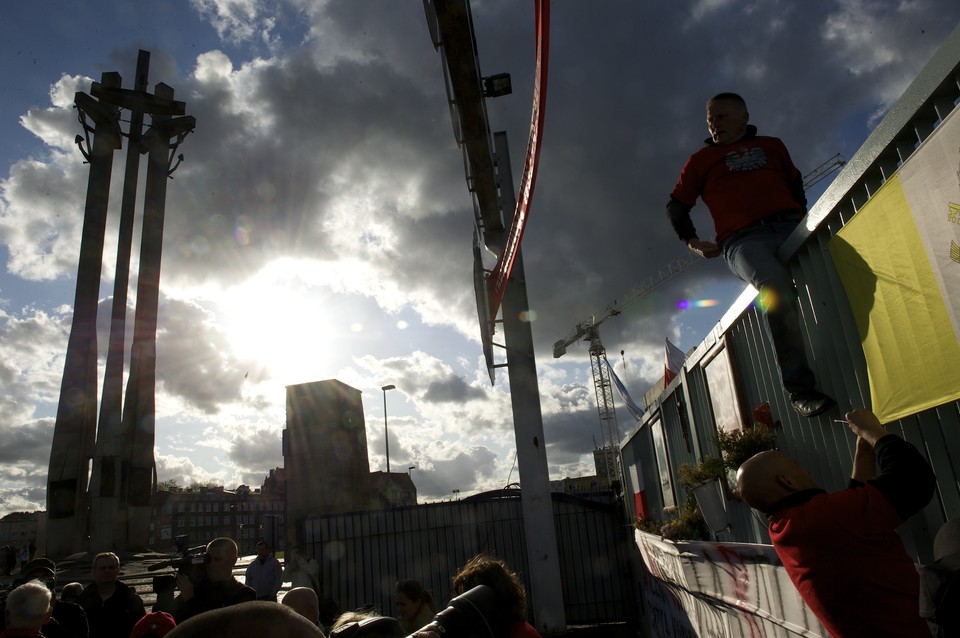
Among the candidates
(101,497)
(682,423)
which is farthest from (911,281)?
(101,497)

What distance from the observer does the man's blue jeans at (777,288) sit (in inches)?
126

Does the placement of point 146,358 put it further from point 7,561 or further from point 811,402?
point 811,402

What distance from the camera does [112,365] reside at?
2791 cm

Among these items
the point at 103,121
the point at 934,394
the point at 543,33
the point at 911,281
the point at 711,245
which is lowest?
the point at 934,394

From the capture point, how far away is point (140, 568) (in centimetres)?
1897

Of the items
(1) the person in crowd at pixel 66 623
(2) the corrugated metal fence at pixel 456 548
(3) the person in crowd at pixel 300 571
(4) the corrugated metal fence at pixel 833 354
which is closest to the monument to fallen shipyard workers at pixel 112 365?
(2) the corrugated metal fence at pixel 456 548

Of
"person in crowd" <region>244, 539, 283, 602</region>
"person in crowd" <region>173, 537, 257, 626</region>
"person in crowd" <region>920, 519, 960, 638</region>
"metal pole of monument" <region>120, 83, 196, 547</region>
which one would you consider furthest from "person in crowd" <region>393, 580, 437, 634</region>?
"metal pole of monument" <region>120, 83, 196, 547</region>

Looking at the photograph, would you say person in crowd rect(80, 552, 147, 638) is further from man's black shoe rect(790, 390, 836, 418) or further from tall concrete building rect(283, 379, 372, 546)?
tall concrete building rect(283, 379, 372, 546)

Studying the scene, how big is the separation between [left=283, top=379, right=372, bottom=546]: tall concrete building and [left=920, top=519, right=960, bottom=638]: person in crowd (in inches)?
1231

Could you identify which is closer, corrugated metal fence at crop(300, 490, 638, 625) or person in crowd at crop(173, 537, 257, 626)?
person in crowd at crop(173, 537, 257, 626)

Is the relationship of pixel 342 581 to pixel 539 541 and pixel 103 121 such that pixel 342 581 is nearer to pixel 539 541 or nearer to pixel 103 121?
pixel 539 541

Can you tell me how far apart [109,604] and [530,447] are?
6178 mm

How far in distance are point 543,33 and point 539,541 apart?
7.42m

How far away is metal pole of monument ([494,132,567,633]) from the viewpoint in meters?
9.38
